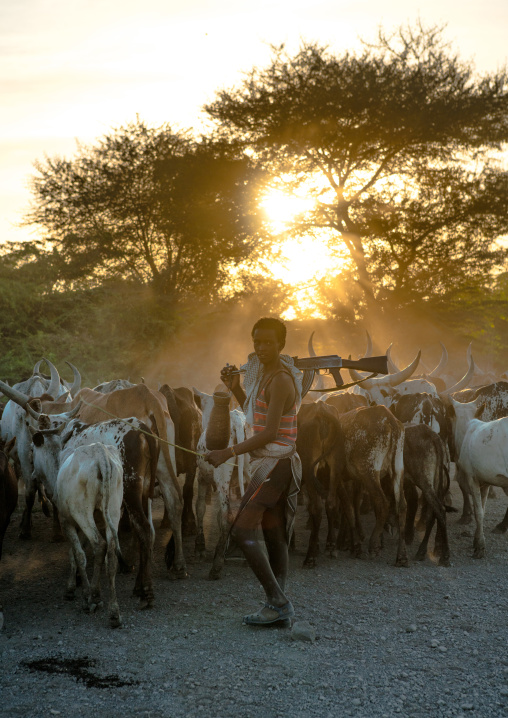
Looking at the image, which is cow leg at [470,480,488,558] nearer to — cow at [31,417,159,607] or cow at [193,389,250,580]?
cow at [193,389,250,580]

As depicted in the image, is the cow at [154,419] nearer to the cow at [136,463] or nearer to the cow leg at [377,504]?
the cow at [136,463]

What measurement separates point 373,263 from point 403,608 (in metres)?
19.6

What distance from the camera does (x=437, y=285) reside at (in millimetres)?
25062

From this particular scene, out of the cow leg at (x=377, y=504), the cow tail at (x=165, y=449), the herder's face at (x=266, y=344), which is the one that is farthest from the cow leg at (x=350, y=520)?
the herder's face at (x=266, y=344)

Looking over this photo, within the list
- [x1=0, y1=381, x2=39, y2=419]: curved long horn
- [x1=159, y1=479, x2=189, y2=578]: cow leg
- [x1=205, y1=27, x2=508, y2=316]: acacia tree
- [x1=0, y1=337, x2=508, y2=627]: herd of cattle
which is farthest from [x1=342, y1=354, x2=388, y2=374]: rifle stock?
[x1=205, y1=27, x2=508, y2=316]: acacia tree

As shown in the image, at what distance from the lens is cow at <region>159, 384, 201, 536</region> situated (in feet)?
30.2

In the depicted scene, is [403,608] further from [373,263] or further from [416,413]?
[373,263]

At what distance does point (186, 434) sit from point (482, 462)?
3639 millimetres

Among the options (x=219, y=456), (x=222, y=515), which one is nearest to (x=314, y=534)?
(x=222, y=515)

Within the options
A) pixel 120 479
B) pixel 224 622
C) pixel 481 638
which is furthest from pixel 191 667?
pixel 481 638

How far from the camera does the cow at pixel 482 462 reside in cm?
799

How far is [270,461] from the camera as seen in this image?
550 centimetres

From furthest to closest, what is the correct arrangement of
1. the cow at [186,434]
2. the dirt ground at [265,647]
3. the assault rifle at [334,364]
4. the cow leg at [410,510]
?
the cow at [186,434] < the cow leg at [410,510] < the assault rifle at [334,364] < the dirt ground at [265,647]

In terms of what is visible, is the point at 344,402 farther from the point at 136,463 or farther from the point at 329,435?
the point at 136,463
